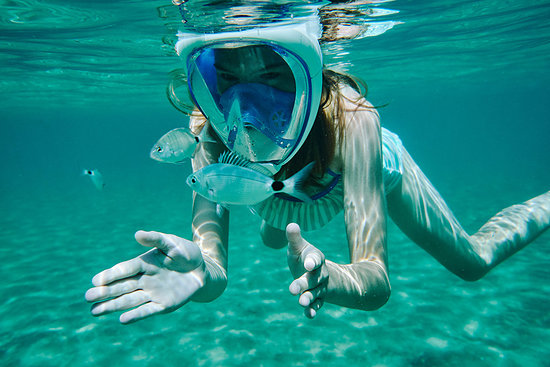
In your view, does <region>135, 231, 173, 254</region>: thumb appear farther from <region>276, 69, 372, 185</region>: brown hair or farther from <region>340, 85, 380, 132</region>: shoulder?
<region>340, 85, 380, 132</region>: shoulder

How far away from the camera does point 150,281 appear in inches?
73.9

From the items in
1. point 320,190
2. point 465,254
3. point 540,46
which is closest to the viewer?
point 320,190

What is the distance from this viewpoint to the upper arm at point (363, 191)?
2475 mm

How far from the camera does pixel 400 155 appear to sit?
12.4 ft

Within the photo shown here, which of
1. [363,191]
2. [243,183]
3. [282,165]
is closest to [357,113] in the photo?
[363,191]

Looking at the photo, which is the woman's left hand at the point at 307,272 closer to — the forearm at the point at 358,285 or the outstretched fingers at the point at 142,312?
the forearm at the point at 358,285

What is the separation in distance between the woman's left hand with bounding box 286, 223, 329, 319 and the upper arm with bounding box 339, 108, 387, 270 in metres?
0.83

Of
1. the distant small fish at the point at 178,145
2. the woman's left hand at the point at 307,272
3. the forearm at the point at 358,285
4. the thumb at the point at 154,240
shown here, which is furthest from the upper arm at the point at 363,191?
the distant small fish at the point at 178,145

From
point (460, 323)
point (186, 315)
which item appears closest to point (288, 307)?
point (186, 315)

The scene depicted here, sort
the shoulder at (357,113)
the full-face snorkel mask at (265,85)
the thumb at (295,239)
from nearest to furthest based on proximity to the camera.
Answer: the thumb at (295,239) → the full-face snorkel mask at (265,85) → the shoulder at (357,113)

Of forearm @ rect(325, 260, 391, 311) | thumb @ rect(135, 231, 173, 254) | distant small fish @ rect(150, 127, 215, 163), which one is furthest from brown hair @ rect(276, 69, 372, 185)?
distant small fish @ rect(150, 127, 215, 163)

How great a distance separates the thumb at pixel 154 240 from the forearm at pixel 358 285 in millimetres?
945

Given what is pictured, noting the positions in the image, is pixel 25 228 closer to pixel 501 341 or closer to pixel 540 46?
pixel 501 341

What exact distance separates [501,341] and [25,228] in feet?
59.0
